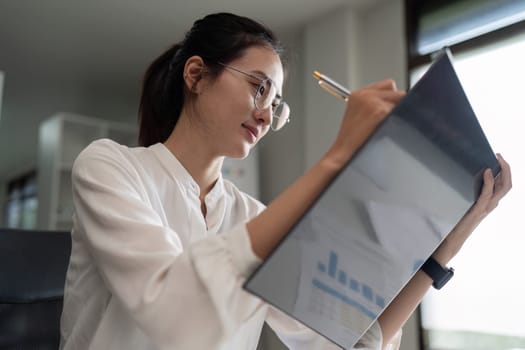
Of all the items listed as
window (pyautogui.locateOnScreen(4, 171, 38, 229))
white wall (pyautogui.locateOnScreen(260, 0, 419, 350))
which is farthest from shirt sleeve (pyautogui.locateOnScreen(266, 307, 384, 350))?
window (pyautogui.locateOnScreen(4, 171, 38, 229))

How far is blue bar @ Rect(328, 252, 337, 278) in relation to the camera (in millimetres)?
407

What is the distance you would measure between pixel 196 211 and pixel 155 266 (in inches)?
14.1

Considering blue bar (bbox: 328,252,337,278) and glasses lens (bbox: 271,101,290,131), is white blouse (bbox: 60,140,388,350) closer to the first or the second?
blue bar (bbox: 328,252,337,278)

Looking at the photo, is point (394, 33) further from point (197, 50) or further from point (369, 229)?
point (369, 229)

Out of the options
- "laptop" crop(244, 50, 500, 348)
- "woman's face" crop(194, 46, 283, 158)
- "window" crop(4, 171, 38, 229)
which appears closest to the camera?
"laptop" crop(244, 50, 500, 348)

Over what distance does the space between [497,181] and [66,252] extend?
830 millimetres

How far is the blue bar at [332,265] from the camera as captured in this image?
41 cm

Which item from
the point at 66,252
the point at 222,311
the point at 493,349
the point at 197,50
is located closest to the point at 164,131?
the point at 197,50

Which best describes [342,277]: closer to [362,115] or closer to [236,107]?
[362,115]

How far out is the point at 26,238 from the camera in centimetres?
89

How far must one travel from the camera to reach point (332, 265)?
41 centimetres

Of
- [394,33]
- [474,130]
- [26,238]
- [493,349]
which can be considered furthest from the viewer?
[394,33]

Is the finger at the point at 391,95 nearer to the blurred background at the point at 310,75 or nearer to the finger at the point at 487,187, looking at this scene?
the finger at the point at 487,187

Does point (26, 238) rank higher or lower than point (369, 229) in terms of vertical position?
lower
